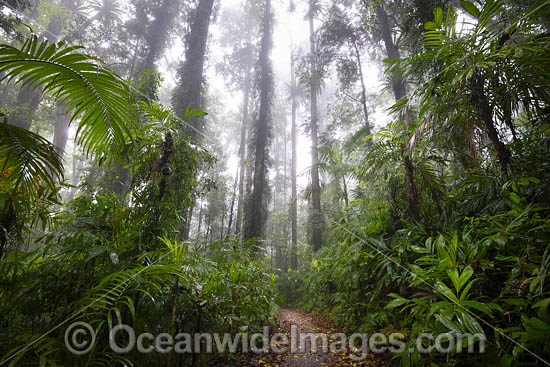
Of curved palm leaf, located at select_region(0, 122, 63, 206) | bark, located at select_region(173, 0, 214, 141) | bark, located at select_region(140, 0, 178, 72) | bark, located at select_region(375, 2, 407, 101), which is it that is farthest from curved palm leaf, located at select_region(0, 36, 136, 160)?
bark, located at select_region(140, 0, 178, 72)

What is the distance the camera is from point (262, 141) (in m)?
7.29

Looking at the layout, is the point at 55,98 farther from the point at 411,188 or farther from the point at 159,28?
the point at 159,28

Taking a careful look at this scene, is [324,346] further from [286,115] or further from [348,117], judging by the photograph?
[286,115]

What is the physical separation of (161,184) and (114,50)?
1295cm

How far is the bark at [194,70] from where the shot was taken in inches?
229

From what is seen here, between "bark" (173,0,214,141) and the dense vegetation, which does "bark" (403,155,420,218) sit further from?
"bark" (173,0,214,141)

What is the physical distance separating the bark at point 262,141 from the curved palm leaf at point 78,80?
4.79 meters

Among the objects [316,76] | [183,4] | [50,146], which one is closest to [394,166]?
[50,146]

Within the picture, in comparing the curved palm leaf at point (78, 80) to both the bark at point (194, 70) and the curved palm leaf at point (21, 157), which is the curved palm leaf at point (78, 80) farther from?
the bark at point (194, 70)

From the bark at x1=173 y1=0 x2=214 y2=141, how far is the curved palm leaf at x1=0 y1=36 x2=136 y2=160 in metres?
3.81

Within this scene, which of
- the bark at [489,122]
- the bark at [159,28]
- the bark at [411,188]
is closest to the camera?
the bark at [489,122]

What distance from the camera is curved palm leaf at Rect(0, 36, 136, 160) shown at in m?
1.29

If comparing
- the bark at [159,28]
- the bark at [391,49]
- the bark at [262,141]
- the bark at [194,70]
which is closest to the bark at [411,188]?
Answer: the bark at [391,49]

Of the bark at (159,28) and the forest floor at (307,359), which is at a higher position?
the bark at (159,28)
